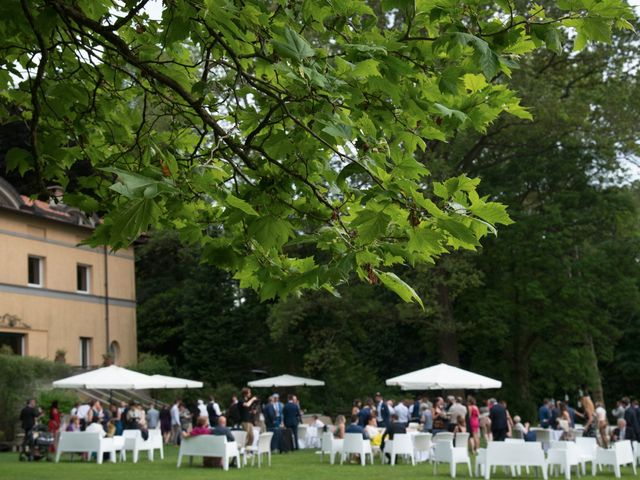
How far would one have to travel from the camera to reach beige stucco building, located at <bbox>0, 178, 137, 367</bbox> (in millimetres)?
37188

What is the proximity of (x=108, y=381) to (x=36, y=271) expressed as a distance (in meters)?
13.0

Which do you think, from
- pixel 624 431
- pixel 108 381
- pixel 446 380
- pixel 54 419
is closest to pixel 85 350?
pixel 54 419

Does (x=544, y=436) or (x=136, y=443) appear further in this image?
(x=136, y=443)

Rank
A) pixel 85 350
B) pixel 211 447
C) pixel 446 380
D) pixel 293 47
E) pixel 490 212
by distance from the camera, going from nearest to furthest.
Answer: pixel 293 47
pixel 490 212
pixel 211 447
pixel 446 380
pixel 85 350

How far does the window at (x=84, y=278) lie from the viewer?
1655 inches

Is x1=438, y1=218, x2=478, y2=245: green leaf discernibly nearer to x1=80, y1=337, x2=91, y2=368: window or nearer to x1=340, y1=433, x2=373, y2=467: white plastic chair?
x1=340, y1=433, x2=373, y2=467: white plastic chair

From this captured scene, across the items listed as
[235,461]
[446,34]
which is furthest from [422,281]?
[446,34]

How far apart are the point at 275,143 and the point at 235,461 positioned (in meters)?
18.4

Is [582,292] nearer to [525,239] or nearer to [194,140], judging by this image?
[525,239]

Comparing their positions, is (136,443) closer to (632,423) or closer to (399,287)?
(632,423)

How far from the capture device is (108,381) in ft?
91.5

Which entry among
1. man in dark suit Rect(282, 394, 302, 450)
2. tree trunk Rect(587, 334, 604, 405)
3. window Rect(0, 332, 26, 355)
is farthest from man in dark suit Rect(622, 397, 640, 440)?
window Rect(0, 332, 26, 355)

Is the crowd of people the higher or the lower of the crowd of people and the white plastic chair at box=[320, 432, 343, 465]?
the higher

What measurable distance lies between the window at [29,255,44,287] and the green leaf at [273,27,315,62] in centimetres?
3616
